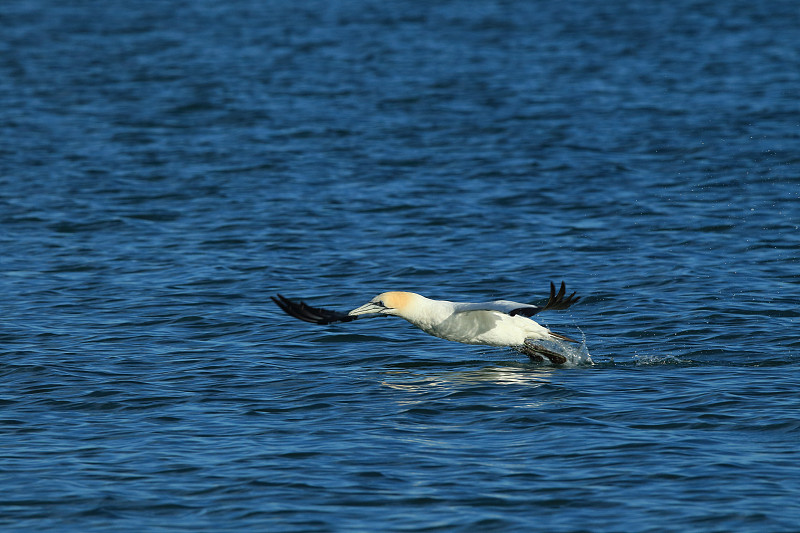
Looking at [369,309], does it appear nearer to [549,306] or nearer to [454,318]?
[454,318]

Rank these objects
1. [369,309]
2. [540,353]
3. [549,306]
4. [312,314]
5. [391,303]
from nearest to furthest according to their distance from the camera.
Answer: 1. [549,306]
2. [312,314]
3. [369,309]
4. [391,303]
5. [540,353]

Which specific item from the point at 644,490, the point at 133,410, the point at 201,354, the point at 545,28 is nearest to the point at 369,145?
the point at 201,354

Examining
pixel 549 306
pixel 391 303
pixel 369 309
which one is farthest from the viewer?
pixel 391 303

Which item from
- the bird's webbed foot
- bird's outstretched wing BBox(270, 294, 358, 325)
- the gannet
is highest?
bird's outstretched wing BBox(270, 294, 358, 325)

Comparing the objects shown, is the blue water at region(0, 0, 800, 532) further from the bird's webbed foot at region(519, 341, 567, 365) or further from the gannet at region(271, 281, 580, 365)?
the gannet at region(271, 281, 580, 365)

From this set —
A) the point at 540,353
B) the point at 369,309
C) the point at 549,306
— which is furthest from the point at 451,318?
the point at 549,306

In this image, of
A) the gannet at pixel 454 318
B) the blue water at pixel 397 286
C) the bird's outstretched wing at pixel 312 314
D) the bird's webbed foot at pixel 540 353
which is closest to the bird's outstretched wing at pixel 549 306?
the gannet at pixel 454 318

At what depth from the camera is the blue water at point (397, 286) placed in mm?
11117

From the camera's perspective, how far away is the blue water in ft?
36.5

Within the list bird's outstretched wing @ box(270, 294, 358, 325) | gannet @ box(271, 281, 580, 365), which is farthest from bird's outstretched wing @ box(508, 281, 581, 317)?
bird's outstretched wing @ box(270, 294, 358, 325)

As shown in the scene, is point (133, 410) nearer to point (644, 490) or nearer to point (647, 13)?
point (644, 490)

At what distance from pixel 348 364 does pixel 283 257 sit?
6.10m

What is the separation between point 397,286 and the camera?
757 inches

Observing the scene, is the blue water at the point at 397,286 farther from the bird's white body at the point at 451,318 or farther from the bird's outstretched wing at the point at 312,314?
the bird's outstretched wing at the point at 312,314
